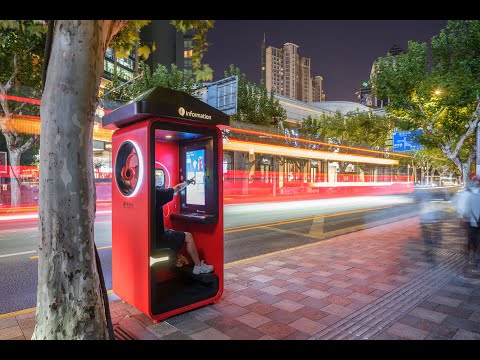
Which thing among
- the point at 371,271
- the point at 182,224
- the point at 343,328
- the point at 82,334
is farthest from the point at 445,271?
the point at 82,334

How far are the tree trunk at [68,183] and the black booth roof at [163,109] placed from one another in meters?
0.64

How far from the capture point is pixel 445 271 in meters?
5.79

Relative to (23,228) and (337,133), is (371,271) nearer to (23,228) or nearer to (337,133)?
(23,228)

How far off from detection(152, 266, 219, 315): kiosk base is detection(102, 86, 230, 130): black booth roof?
6.50 ft

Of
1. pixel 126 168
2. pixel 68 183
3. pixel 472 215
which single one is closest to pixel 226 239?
pixel 126 168

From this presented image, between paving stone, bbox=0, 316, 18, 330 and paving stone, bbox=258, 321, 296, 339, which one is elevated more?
paving stone, bbox=0, 316, 18, 330

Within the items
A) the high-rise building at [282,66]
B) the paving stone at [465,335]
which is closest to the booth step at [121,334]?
the paving stone at [465,335]

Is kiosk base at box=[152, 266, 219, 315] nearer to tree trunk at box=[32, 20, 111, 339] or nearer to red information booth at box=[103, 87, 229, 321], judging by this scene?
red information booth at box=[103, 87, 229, 321]

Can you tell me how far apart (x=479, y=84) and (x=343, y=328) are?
420 inches

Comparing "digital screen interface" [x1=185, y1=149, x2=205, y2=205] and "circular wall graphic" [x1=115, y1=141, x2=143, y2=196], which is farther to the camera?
"digital screen interface" [x1=185, y1=149, x2=205, y2=205]

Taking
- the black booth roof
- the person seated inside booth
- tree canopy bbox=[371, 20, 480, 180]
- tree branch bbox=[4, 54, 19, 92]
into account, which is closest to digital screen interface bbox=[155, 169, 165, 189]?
the person seated inside booth

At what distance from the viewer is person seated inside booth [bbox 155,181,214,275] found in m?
3.97

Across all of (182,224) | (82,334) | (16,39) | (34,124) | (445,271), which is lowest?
(445,271)

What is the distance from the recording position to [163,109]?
3.60m
